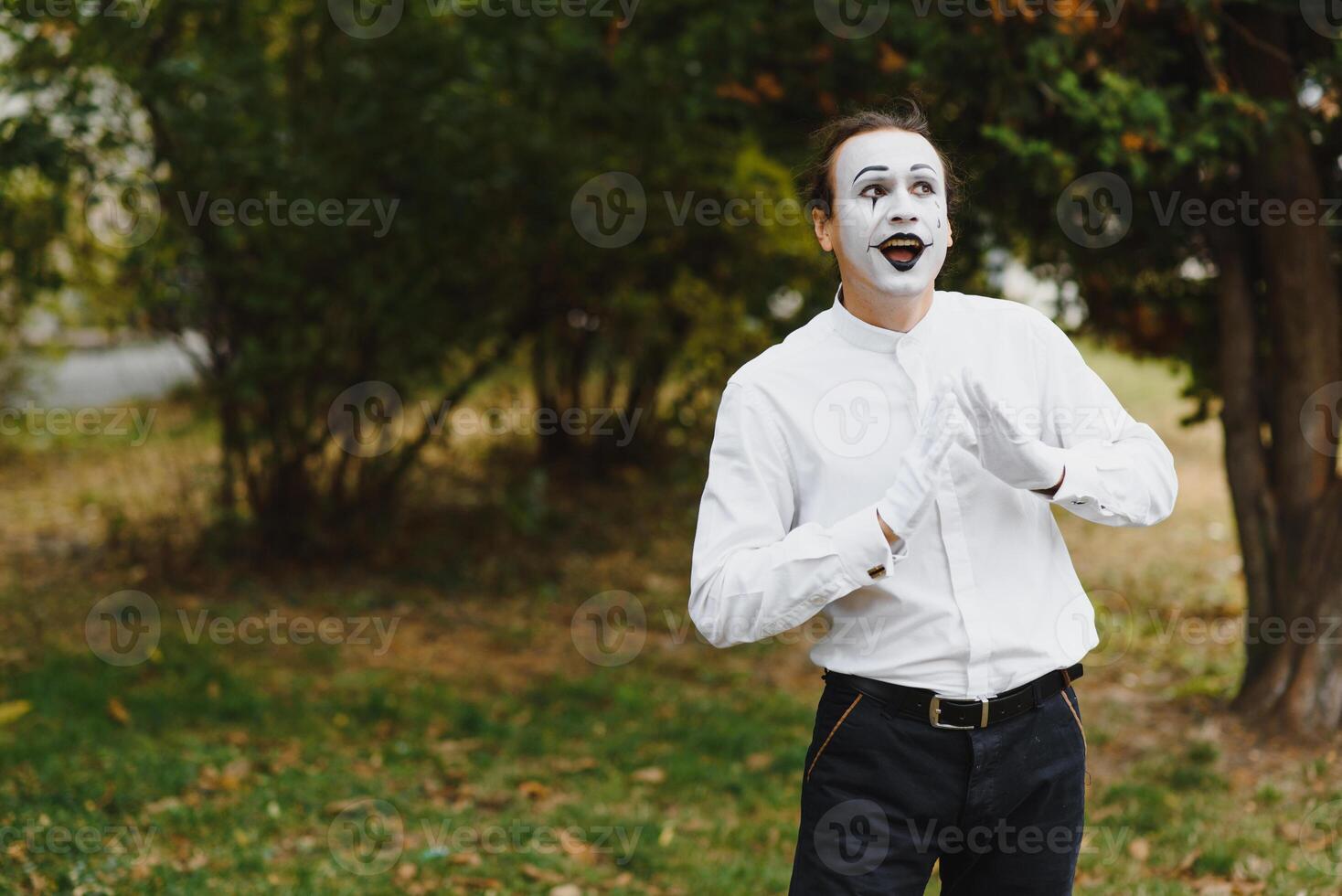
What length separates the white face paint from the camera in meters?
2.21

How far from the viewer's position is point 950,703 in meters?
2.17

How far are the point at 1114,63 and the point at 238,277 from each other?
15.7 ft

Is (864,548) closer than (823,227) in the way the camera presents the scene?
Yes

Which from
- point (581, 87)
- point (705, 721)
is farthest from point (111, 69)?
point (705, 721)

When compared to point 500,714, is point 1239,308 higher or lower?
higher

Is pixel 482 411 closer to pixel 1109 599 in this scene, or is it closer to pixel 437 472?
pixel 437 472

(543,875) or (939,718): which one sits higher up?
(939,718)

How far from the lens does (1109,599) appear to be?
7.71 m

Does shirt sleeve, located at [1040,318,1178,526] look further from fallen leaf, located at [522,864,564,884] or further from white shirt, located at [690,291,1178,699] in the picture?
fallen leaf, located at [522,864,564,884]

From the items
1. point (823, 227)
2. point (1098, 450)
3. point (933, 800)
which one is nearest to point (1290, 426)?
point (1098, 450)

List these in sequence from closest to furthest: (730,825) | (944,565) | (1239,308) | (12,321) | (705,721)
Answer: (944,565)
(730,825)
(1239,308)
(705,721)
(12,321)

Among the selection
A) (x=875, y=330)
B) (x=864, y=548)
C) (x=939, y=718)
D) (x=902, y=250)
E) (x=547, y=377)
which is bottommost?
(x=939, y=718)

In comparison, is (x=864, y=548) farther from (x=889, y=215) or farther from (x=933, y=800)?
(x=889, y=215)

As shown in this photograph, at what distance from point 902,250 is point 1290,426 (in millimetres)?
3726
